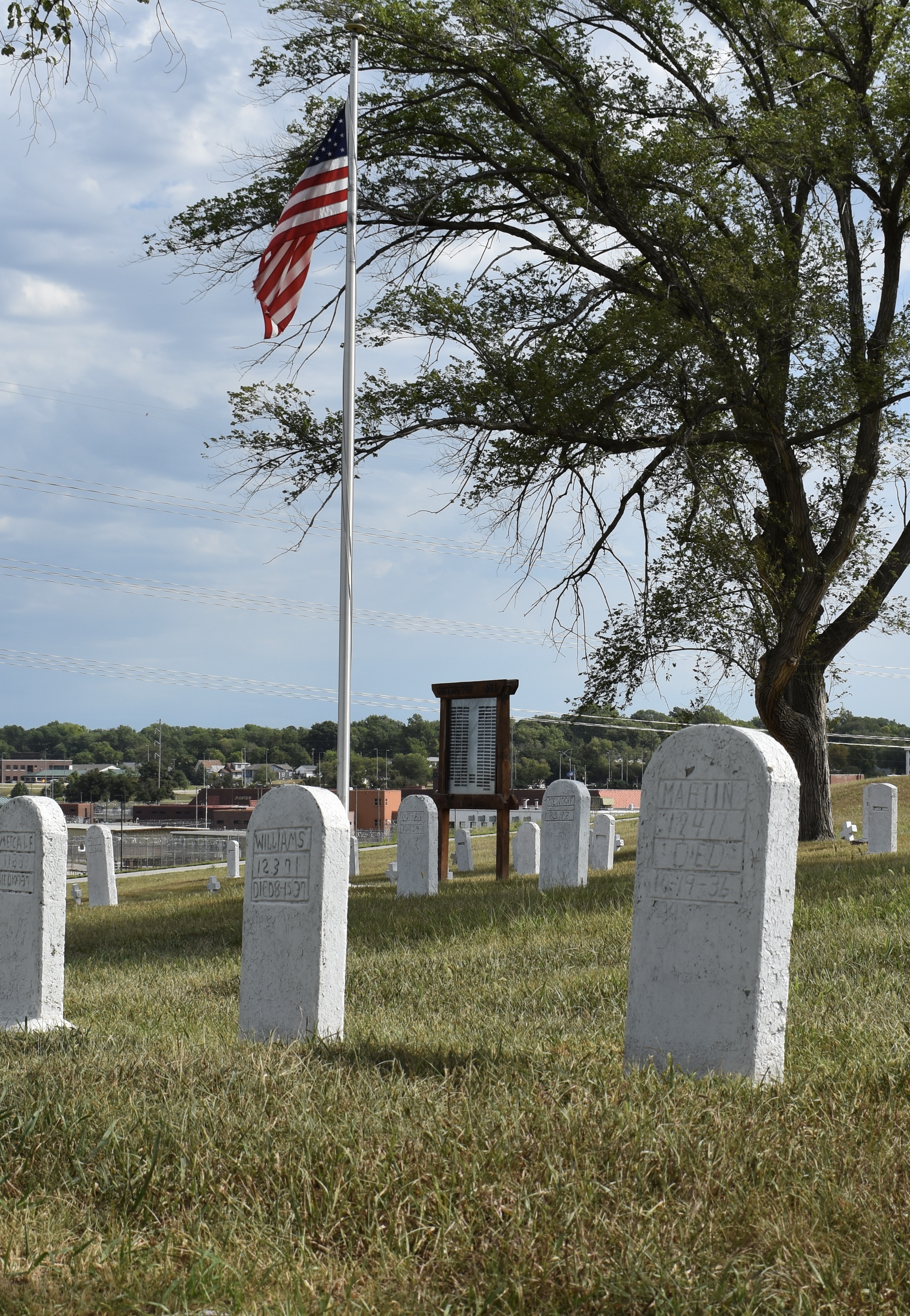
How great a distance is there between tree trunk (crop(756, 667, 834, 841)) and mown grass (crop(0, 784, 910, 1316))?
11.4 metres

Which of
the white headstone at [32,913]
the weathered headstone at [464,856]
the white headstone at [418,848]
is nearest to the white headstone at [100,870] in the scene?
the white headstone at [418,848]

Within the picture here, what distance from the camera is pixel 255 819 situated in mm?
6414

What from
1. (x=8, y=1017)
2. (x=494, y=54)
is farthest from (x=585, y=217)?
(x=8, y=1017)

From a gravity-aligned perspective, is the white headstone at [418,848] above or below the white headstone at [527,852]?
above

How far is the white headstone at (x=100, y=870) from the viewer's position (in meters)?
19.0

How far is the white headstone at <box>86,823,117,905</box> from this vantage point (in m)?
19.0

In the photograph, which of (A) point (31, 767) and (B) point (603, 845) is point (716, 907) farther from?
(A) point (31, 767)

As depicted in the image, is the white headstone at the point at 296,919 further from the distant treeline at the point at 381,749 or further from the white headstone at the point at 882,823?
the distant treeline at the point at 381,749

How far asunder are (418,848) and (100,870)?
7.47 m

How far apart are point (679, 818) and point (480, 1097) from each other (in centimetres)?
158

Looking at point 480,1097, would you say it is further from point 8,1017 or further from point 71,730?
point 71,730

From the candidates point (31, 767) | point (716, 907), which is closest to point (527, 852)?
point (716, 907)

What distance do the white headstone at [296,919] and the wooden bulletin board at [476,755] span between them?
32.0 feet

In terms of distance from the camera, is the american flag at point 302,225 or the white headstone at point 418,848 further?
the white headstone at point 418,848
